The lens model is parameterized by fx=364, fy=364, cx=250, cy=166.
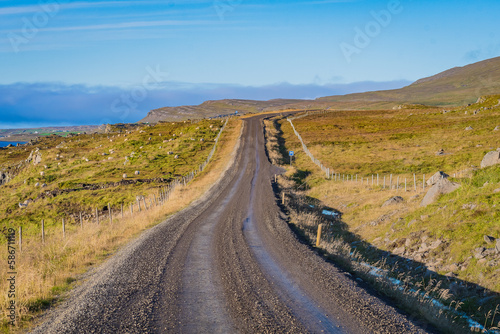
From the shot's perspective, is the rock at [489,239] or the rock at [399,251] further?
the rock at [399,251]

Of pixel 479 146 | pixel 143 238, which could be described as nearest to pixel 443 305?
pixel 143 238

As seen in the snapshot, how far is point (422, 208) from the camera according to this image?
22109 millimetres

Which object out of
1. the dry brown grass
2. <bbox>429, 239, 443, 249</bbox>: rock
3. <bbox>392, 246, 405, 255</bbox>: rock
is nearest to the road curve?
the dry brown grass

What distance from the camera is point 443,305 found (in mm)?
13203

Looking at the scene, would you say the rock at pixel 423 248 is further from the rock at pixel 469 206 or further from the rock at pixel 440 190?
the rock at pixel 440 190

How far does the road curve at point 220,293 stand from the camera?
8.76 m

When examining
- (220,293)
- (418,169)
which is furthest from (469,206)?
(418,169)

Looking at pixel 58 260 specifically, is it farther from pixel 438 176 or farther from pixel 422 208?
pixel 438 176

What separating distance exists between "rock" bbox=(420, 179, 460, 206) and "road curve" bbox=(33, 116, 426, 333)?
978 centimetres

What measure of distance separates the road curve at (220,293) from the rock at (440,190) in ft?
32.1

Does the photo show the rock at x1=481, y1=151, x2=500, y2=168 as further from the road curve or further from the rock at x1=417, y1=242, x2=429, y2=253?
the road curve

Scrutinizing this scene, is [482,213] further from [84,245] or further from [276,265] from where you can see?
[84,245]

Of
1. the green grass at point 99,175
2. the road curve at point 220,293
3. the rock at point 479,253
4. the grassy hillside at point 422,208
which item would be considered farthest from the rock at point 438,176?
the green grass at point 99,175

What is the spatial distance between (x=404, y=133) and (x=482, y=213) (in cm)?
6127
